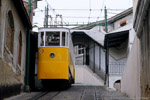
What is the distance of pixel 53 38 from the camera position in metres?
15.5

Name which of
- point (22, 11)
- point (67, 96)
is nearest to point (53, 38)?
point (22, 11)

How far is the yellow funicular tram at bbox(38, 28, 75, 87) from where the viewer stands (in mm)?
14930

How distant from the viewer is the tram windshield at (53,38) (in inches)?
604

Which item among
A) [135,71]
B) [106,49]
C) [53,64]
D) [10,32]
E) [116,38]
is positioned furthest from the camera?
[106,49]

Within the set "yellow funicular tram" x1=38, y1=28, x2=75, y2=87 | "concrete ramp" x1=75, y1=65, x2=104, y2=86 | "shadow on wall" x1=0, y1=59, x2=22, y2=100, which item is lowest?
"concrete ramp" x1=75, y1=65, x2=104, y2=86

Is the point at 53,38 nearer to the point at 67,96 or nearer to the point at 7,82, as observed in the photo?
the point at 67,96

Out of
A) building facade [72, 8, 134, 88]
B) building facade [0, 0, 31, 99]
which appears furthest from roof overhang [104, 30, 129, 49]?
building facade [0, 0, 31, 99]

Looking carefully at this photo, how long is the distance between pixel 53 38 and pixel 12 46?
11.8 ft

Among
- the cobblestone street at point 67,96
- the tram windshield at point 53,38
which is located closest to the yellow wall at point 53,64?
the tram windshield at point 53,38

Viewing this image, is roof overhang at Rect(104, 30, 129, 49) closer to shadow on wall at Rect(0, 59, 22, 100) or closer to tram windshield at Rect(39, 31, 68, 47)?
tram windshield at Rect(39, 31, 68, 47)

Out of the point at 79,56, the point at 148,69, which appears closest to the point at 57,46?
the point at 148,69

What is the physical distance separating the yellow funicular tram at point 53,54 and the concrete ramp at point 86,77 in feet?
46.3

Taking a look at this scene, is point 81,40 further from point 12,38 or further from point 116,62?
point 12,38

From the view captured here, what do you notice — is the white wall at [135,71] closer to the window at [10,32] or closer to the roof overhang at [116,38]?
the window at [10,32]
